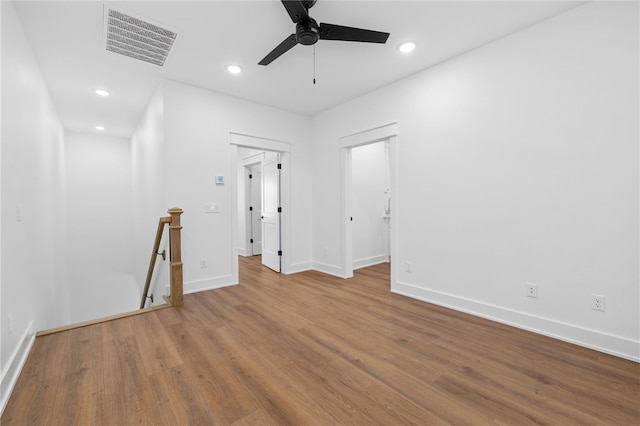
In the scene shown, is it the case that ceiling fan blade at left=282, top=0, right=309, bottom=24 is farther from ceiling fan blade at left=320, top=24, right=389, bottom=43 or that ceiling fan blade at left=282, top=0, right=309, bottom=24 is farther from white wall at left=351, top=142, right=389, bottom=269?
white wall at left=351, top=142, right=389, bottom=269

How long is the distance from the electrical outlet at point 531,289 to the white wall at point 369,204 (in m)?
2.73

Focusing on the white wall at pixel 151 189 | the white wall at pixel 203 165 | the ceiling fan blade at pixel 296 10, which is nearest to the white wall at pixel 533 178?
the ceiling fan blade at pixel 296 10

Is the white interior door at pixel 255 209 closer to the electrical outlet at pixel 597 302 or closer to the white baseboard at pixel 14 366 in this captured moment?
the white baseboard at pixel 14 366

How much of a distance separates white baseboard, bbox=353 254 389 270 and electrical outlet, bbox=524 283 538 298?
2.73 m

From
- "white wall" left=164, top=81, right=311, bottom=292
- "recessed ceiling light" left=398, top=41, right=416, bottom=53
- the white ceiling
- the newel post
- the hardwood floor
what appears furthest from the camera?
"white wall" left=164, top=81, right=311, bottom=292

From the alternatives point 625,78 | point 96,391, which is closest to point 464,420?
point 96,391

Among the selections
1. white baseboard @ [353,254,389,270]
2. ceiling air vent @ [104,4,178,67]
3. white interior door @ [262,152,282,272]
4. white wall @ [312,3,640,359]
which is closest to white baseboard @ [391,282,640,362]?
white wall @ [312,3,640,359]

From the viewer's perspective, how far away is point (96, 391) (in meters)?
1.65

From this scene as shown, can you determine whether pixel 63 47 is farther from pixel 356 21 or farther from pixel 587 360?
pixel 587 360

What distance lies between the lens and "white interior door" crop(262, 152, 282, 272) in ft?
15.5

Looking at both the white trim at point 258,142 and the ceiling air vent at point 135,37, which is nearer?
the ceiling air vent at point 135,37

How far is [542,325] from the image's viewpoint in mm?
2355

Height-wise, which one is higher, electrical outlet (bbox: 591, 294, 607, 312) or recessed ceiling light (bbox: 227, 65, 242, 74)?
recessed ceiling light (bbox: 227, 65, 242, 74)

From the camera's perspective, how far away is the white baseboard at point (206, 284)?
3.47m
